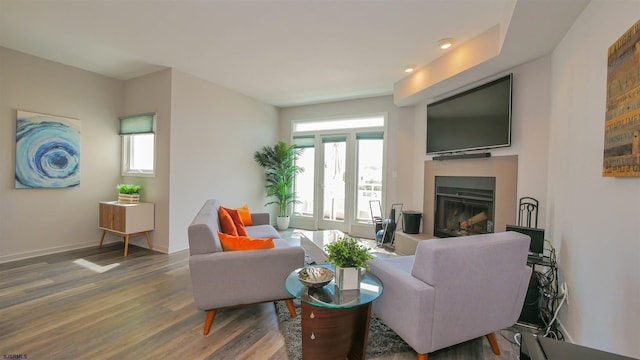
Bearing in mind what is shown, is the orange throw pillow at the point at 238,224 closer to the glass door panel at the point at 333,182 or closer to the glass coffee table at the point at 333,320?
the glass coffee table at the point at 333,320

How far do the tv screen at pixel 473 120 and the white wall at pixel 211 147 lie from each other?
328cm

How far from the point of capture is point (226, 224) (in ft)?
9.12

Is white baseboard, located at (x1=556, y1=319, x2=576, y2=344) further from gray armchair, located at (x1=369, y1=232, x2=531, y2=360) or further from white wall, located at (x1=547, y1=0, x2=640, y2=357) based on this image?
gray armchair, located at (x1=369, y1=232, x2=531, y2=360)

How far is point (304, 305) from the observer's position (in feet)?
5.37

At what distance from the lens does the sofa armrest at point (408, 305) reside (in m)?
1.54

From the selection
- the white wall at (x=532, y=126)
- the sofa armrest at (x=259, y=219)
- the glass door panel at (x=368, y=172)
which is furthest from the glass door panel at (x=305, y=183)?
the white wall at (x=532, y=126)

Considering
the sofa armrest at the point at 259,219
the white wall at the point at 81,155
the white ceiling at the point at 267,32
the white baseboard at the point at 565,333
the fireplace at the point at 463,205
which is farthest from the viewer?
the sofa armrest at the point at 259,219

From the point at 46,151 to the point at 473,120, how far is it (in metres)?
5.74

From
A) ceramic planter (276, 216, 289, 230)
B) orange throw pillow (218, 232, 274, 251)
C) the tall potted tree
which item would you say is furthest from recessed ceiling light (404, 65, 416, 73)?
ceramic planter (276, 216, 289, 230)

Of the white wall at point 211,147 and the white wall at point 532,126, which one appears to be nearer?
the white wall at point 532,126

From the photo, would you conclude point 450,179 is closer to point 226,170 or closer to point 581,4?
point 581,4

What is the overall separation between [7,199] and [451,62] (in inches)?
230

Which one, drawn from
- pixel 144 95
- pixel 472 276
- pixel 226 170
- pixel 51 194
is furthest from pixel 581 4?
pixel 51 194

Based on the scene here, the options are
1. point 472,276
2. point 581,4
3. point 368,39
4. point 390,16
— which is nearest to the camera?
point 472,276
